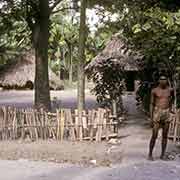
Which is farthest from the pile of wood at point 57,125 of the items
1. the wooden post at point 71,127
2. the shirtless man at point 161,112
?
the shirtless man at point 161,112

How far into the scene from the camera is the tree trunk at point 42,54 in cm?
1739

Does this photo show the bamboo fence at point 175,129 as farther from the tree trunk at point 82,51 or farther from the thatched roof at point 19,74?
the thatched roof at point 19,74

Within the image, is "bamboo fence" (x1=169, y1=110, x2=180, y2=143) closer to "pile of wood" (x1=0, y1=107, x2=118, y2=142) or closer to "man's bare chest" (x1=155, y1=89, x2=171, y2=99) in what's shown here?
"pile of wood" (x1=0, y1=107, x2=118, y2=142)

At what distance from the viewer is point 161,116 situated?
1088 centimetres

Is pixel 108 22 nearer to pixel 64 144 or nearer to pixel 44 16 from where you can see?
pixel 44 16

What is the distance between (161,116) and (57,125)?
3534 millimetres

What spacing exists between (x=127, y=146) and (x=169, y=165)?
284 cm

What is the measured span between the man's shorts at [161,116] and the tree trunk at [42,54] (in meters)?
6.92

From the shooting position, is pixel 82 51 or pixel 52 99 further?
pixel 52 99

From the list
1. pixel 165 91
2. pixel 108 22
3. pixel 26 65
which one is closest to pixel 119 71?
pixel 108 22

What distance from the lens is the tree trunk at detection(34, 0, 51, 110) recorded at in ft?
57.1

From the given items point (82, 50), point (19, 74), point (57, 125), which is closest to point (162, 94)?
point (57, 125)

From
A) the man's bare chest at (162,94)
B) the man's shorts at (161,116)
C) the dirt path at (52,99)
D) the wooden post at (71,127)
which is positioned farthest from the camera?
the dirt path at (52,99)

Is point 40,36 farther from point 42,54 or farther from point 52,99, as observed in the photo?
point 52,99
